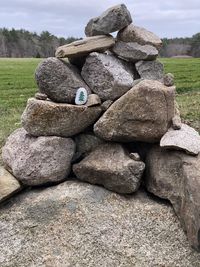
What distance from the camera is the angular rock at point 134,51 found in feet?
19.3

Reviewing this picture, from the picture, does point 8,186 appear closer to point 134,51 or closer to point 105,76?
point 105,76

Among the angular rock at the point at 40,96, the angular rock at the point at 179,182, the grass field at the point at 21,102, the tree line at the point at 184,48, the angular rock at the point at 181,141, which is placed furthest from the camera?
the tree line at the point at 184,48

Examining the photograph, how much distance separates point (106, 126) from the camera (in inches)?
221

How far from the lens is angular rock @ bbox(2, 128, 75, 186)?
5.67 metres

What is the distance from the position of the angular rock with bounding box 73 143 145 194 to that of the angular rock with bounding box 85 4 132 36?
4.30 ft

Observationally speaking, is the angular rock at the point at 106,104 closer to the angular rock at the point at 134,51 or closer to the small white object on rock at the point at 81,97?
the small white object on rock at the point at 81,97

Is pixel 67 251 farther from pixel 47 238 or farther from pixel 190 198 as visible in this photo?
pixel 190 198

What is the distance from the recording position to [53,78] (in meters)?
5.68

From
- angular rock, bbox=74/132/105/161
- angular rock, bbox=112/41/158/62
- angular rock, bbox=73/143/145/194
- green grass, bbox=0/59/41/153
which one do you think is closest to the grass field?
green grass, bbox=0/59/41/153

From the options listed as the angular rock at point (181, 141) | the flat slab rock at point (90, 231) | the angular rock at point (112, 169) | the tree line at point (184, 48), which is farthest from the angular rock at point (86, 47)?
the tree line at point (184, 48)

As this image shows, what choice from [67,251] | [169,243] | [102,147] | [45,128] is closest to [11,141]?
[45,128]

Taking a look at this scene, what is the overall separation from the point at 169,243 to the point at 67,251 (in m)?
1.04

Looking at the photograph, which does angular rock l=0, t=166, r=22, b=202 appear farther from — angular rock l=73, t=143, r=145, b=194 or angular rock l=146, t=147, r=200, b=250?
angular rock l=146, t=147, r=200, b=250

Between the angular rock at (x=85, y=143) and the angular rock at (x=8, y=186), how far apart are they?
0.76 metres
